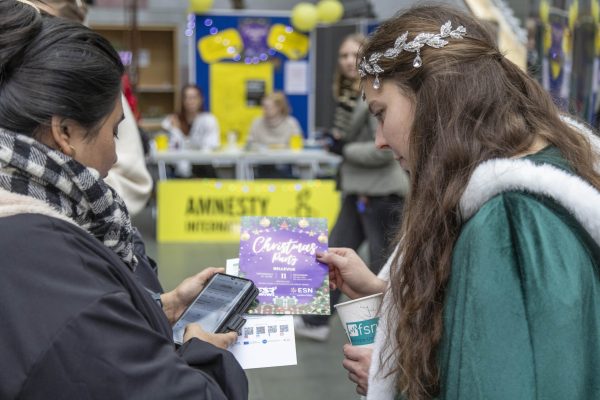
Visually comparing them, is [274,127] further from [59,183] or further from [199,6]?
[59,183]

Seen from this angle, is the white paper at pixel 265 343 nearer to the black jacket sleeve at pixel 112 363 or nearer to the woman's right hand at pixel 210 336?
the woman's right hand at pixel 210 336

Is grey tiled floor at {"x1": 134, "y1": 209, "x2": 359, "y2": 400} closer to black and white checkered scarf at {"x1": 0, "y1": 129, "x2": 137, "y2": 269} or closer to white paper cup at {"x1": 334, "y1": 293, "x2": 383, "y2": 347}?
white paper cup at {"x1": 334, "y1": 293, "x2": 383, "y2": 347}

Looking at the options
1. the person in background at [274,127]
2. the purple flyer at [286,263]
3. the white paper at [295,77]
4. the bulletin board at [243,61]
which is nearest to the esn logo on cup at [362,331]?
the purple flyer at [286,263]

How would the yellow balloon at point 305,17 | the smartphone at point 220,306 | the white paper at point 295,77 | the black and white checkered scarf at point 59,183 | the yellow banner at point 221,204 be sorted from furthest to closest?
the white paper at point 295,77 → the yellow balloon at point 305,17 → the yellow banner at point 221,204 → the smartphone at point 220,306 → the black and white checkered scarf at point 59,183

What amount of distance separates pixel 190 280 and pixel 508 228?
89cm

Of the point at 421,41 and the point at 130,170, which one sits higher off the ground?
the point at 421,41

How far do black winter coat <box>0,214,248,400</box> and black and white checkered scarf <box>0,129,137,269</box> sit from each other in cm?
7

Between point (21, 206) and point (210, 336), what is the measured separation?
0.48m

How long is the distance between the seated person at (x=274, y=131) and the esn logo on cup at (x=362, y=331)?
22.8 feet

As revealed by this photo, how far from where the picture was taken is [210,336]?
56.6 inches

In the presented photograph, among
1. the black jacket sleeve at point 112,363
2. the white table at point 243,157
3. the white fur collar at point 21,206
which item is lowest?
the white table at point 243,157

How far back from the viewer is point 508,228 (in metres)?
1.15

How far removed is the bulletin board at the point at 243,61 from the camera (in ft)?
35.0

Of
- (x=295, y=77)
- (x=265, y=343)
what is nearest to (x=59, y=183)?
(x=265, y=343)
